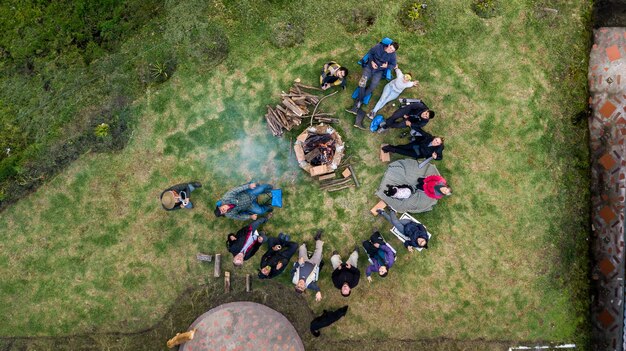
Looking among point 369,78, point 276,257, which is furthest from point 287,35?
point 276,257

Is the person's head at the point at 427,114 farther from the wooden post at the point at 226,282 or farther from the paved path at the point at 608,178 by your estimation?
the wooden post at the point at 226,282

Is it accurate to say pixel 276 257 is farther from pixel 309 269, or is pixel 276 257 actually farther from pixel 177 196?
pixel 177 196

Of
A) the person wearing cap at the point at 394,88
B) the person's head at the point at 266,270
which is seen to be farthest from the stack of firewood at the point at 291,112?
the person's head at the point at 266,270

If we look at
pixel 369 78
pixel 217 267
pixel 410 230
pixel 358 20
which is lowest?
pixel 217 267

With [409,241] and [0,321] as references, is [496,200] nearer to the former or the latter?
[409,241]

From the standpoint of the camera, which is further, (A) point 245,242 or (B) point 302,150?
(B) point 302,150

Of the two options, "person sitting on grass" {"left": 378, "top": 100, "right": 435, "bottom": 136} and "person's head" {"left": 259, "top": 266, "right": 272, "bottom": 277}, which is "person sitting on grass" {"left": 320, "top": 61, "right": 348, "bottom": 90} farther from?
"person's head" {"left": 259, "top": 266, "right": 272, "bottom": 277}

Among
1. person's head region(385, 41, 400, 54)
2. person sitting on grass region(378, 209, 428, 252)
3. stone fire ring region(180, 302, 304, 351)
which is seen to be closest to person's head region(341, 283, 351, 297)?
person sitting on grass region(378, 209, 428, 252)
